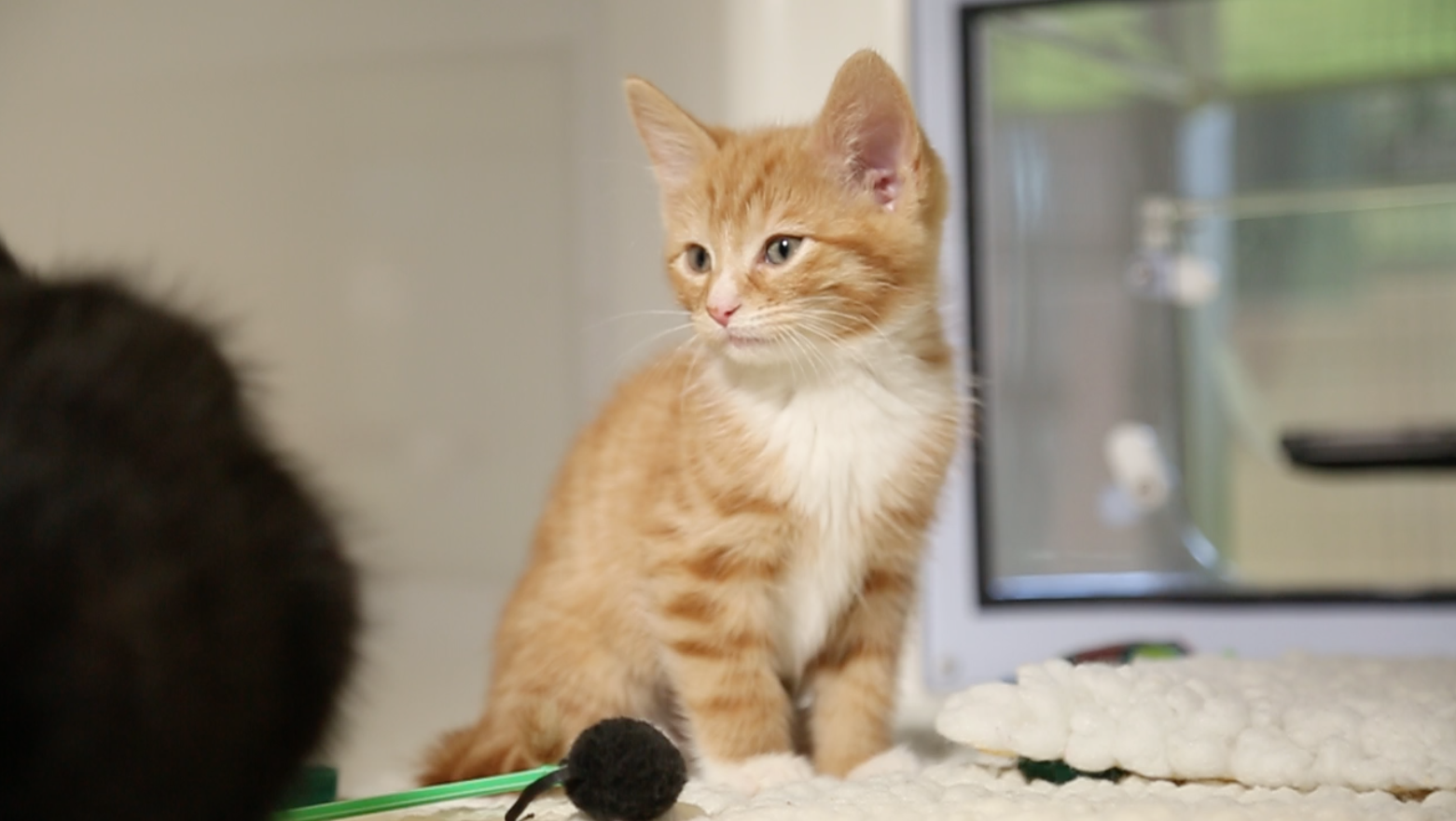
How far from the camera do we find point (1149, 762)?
1056 mm

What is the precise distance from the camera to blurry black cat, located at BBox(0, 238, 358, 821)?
1.89 feet

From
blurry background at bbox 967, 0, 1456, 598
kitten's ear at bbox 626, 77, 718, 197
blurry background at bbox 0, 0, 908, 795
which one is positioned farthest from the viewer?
blurry background at bbox 967, 0, 1456, 598

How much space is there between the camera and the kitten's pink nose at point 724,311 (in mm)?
1211

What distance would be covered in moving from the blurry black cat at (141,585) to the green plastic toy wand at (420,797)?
11.2 inches

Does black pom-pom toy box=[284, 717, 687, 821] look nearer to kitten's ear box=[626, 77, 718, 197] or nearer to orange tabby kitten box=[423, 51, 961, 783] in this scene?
orange tabby kitten box=[423, 51, 961, 783]

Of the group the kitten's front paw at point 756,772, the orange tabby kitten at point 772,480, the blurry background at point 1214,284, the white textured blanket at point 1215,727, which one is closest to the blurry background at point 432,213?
the orange tabby kitten at point 772,480

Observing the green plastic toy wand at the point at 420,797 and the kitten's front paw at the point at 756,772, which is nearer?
the green plastic toy wand at the point at 420,797

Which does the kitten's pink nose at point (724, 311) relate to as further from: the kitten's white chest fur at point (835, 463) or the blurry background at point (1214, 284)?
the blurry background at point (1214, 284)

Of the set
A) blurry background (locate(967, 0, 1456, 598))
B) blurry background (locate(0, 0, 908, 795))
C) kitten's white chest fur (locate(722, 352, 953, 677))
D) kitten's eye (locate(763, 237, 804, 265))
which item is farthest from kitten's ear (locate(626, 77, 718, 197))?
blurry background (locate(967, 0, 1456, 598))

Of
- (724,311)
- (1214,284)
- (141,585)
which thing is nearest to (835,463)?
(724,311)

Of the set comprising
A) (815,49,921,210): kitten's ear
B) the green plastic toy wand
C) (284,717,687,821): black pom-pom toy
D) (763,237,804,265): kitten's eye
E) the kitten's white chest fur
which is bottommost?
the green plastic toy wand

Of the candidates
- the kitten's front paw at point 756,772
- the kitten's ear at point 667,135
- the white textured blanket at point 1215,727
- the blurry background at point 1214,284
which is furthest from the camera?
the blurry background at point 1214,284

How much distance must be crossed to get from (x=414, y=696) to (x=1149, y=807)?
3.61 feet

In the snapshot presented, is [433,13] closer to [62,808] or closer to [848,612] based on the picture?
[848,612]
